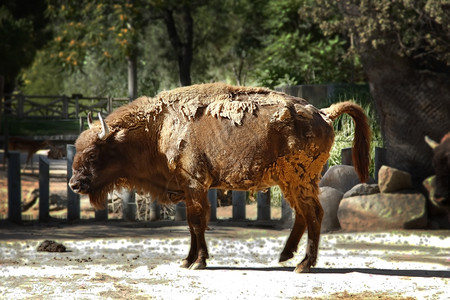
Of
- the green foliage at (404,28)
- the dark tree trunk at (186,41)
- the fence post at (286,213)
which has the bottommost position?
the fence post at (286,213)

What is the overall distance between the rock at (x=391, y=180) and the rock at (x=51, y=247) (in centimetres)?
478

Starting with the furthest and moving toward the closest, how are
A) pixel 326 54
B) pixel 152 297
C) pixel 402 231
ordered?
1. pixel 326 54
2. pixel 402 231
3. pixel 152 297

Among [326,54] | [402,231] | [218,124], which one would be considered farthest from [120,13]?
[218,124]

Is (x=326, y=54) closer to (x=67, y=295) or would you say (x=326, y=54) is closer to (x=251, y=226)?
(x=251, y=226)

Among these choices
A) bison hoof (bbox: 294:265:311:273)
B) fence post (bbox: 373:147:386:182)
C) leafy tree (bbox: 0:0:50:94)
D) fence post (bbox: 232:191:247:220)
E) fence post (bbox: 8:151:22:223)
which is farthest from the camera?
leafy tree (bbox: 0:0:50:94)

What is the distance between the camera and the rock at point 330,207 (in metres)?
11.3

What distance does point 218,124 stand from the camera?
26.6 feet

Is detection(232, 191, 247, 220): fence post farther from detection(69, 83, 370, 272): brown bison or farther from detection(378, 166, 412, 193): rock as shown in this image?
detection(69, 83, 370, 272): brown bison

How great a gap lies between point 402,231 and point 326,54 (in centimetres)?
1042

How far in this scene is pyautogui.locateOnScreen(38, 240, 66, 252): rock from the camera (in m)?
9.41

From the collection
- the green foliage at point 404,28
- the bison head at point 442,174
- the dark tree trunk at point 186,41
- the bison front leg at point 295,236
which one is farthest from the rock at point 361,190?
the dark tree trunk at point 186,41

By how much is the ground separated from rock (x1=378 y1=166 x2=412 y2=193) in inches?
29.9

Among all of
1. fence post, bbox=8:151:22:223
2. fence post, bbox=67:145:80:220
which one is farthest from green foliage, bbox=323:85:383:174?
fence post, bbox=8:151:22:223

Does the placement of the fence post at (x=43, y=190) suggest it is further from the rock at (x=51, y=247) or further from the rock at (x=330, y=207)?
the rock at (x=330, y=207)
